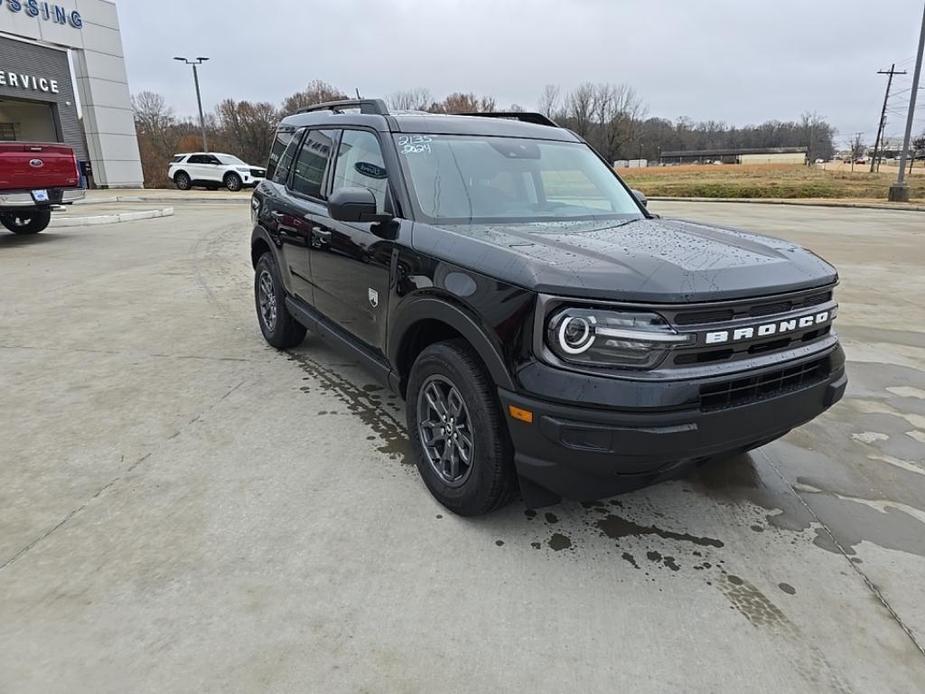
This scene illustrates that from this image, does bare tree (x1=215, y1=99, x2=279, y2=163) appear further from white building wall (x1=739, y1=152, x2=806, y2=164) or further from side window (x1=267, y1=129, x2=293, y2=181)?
white building wall (x1=739, y1=152, x2=806, y2=164)

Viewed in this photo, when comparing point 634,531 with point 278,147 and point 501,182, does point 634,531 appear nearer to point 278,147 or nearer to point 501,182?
point 501,182

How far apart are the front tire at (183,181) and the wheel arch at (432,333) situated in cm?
3092

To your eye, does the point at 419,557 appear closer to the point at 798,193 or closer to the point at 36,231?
the point at 36,231

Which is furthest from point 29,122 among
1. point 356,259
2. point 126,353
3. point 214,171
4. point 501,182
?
point 501,182

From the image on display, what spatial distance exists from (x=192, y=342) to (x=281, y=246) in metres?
1.50

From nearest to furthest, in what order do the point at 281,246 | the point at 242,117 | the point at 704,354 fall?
1. the point at 704,354
2. the point at 281,246
3. the point at 242,117

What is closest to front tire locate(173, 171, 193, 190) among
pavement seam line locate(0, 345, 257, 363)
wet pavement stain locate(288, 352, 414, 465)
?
pavement seam line locate(0, 345, 257, 363)

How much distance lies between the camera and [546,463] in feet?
7.55

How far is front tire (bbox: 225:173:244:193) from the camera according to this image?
95.9 feet

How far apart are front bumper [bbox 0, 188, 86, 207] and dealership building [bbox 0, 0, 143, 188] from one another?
17596 mm

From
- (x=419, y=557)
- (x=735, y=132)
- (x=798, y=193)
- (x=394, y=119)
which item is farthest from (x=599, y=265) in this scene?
(x=735, y=132)

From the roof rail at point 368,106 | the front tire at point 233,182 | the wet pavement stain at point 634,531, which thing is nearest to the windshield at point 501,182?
the roof rail at point 368,106

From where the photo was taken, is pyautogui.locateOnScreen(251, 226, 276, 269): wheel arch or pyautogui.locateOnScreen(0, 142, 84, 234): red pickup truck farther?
pyautogui.locateOnScreen(0, 142, 84, 234): red pickup truck

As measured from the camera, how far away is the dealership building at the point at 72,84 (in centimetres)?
2420
